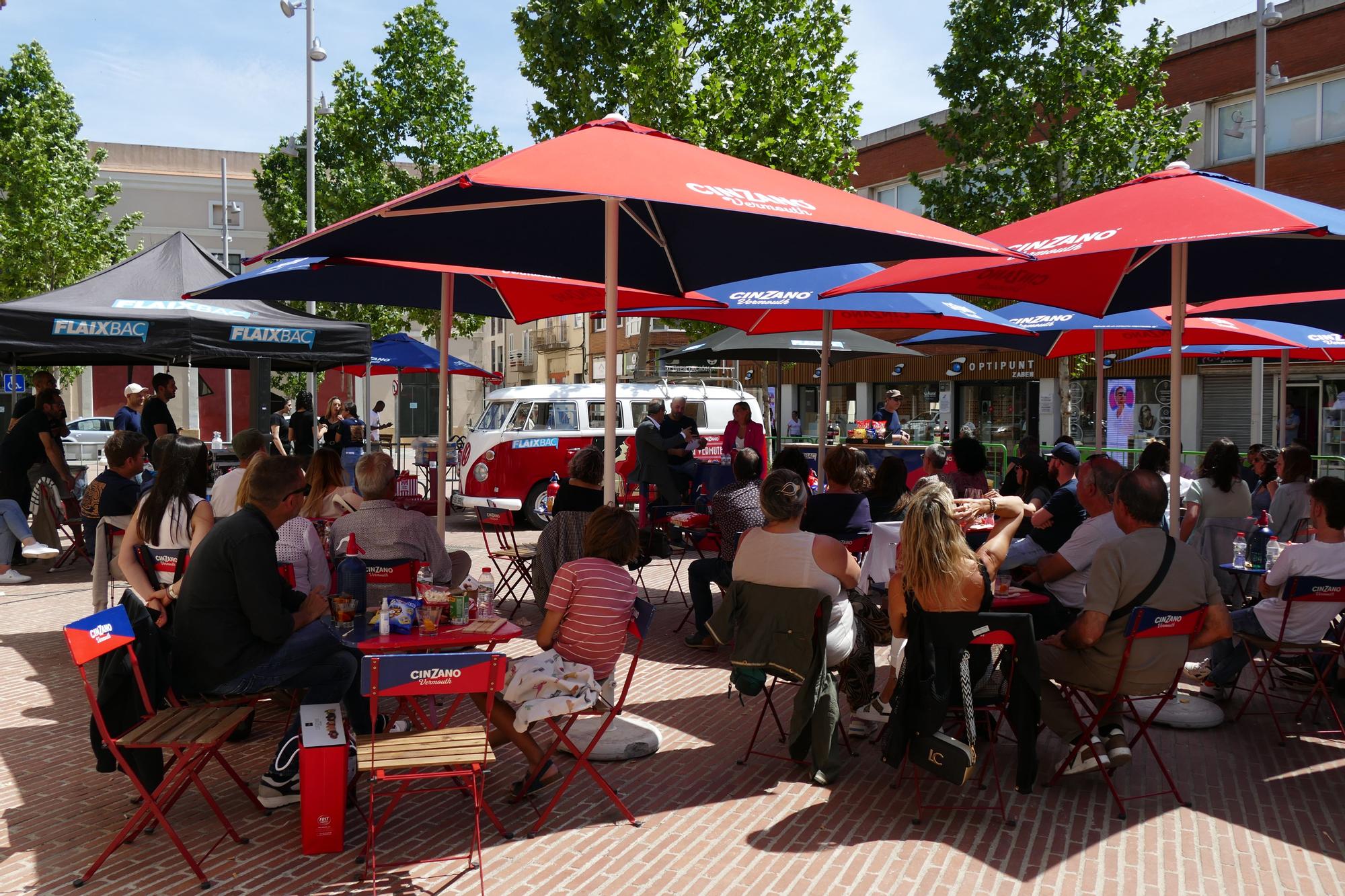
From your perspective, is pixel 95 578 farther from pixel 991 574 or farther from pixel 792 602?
pixel 991 574

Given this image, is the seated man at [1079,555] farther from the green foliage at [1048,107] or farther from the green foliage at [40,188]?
the green foliage at [40,188]

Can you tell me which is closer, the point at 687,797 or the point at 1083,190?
the point at 687,797

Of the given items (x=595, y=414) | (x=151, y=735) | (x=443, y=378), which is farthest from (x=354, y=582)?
(x=595, y=414)

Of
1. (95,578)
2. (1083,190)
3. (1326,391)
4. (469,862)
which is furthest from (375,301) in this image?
(1326,391)

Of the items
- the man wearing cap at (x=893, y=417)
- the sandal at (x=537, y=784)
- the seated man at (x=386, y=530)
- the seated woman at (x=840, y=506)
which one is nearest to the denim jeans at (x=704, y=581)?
the seated woman at (x=840, y=506)

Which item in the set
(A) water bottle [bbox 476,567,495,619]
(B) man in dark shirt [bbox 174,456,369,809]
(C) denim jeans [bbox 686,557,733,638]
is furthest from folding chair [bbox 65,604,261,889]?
(C) denim jeans [bbox 686,557,733,638]

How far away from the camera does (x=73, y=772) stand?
5152mm

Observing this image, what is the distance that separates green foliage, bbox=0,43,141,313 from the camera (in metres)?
24.2

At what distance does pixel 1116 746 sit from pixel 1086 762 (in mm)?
158

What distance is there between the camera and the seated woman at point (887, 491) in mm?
7648

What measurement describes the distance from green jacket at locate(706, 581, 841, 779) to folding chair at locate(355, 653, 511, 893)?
146 centimetres

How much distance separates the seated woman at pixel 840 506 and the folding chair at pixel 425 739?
10.4 feet

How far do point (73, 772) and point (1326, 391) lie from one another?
2453 cm

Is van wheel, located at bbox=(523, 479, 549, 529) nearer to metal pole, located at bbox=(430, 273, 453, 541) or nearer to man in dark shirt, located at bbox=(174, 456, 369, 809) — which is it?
metal pole, located at bbox=(430, 273, 453, 541)
